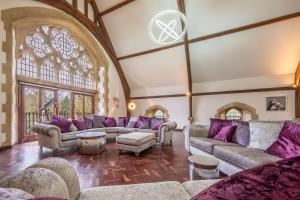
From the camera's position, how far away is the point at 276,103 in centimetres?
611

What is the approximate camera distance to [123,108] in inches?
356

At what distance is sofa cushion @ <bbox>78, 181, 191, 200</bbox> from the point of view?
1.14 metres

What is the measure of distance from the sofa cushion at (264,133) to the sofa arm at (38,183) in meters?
2.83

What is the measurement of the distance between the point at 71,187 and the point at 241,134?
3024 millimetres

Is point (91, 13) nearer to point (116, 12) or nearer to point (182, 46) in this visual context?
point (116, 12)

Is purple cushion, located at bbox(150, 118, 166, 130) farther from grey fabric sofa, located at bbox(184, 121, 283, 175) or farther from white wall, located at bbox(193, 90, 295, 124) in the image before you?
white wall, located at bbox(193, 90, 295, 124)

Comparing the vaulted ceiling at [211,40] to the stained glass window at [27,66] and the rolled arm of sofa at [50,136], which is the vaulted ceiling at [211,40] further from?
the rolled arm of sofa at [50,136]

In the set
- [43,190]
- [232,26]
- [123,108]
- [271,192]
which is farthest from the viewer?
[123,108]

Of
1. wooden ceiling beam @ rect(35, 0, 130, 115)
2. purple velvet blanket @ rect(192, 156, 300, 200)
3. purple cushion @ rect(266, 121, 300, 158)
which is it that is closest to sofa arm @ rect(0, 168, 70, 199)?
purple velvet blanket @ rect(192, 156, 300, 200)

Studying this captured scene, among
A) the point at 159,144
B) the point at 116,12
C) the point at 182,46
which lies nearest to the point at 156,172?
the point at 159,144

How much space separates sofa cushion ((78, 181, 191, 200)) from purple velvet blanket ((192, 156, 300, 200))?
0.68m

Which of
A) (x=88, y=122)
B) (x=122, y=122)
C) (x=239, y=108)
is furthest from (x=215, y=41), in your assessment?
(x=88, y=122)

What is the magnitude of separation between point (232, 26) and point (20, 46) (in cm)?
672

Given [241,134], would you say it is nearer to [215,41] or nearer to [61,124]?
[215,41]
